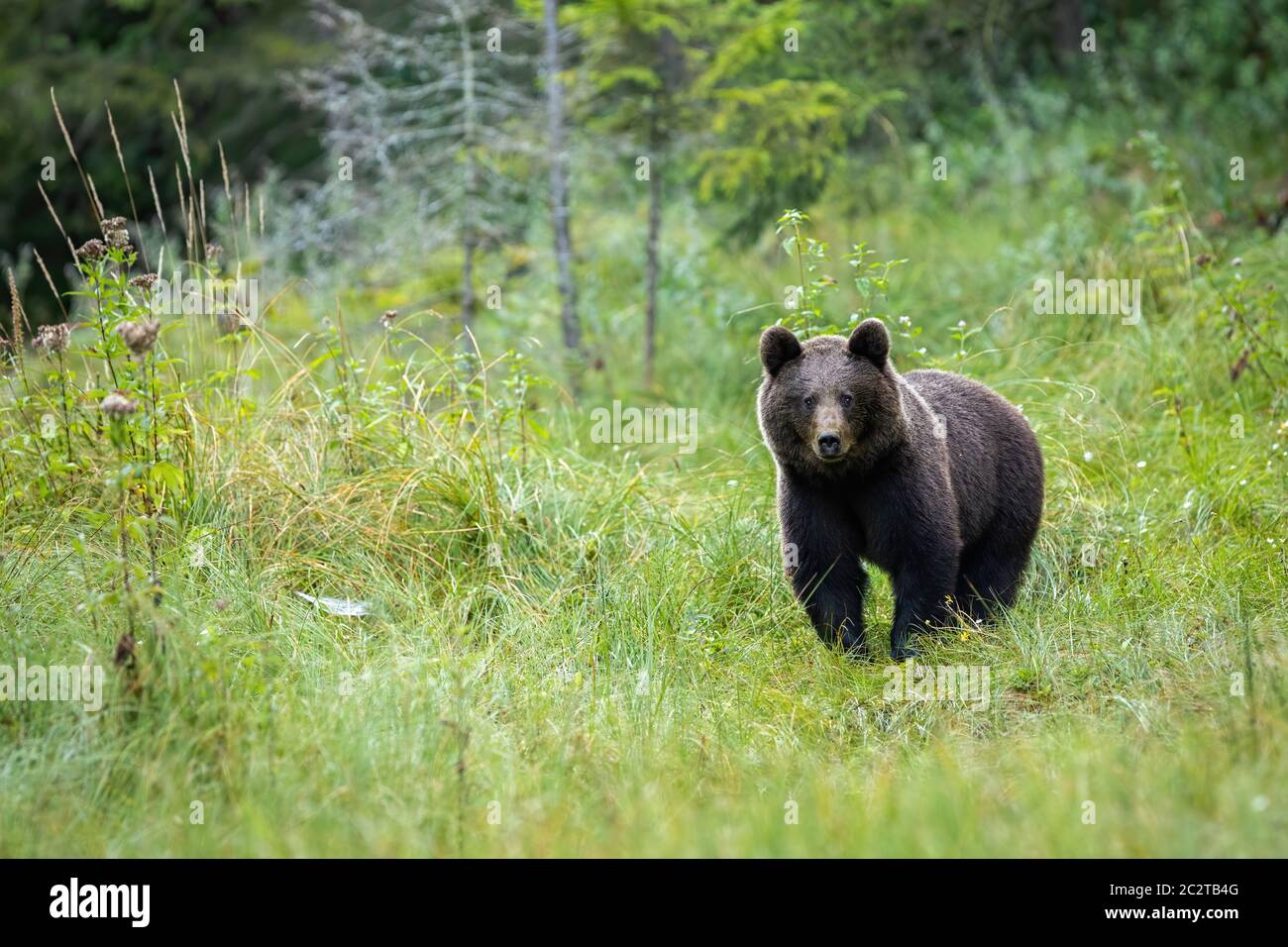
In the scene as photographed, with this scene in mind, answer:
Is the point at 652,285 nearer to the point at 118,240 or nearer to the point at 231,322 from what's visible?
the point at 231,322

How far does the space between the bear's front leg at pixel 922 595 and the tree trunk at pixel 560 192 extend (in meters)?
4.43

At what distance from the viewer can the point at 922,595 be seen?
16.8ft

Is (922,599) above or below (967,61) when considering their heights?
below

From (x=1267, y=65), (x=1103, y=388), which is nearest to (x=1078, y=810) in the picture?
(x=1103, y=388)

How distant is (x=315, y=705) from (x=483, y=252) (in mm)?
6612

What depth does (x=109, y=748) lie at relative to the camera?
152 inches

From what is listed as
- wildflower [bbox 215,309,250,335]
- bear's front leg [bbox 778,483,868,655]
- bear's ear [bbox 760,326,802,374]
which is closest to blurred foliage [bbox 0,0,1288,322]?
wildflower [bbox 215,309,250,335]

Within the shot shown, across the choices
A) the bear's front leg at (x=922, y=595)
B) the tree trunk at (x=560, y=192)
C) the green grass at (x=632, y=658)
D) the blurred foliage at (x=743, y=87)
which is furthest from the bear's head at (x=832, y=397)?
the tree trunk at (x=560, y=192)

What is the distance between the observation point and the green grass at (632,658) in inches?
138

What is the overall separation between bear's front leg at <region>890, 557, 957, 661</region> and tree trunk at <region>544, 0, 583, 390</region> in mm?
4434

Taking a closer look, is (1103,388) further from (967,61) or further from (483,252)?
(967,61)

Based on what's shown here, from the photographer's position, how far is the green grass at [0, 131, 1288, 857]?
3514mm

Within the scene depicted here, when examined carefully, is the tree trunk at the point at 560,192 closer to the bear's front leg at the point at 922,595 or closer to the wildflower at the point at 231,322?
the wildflower at the point at 231,322

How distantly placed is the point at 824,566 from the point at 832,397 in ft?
2.28
